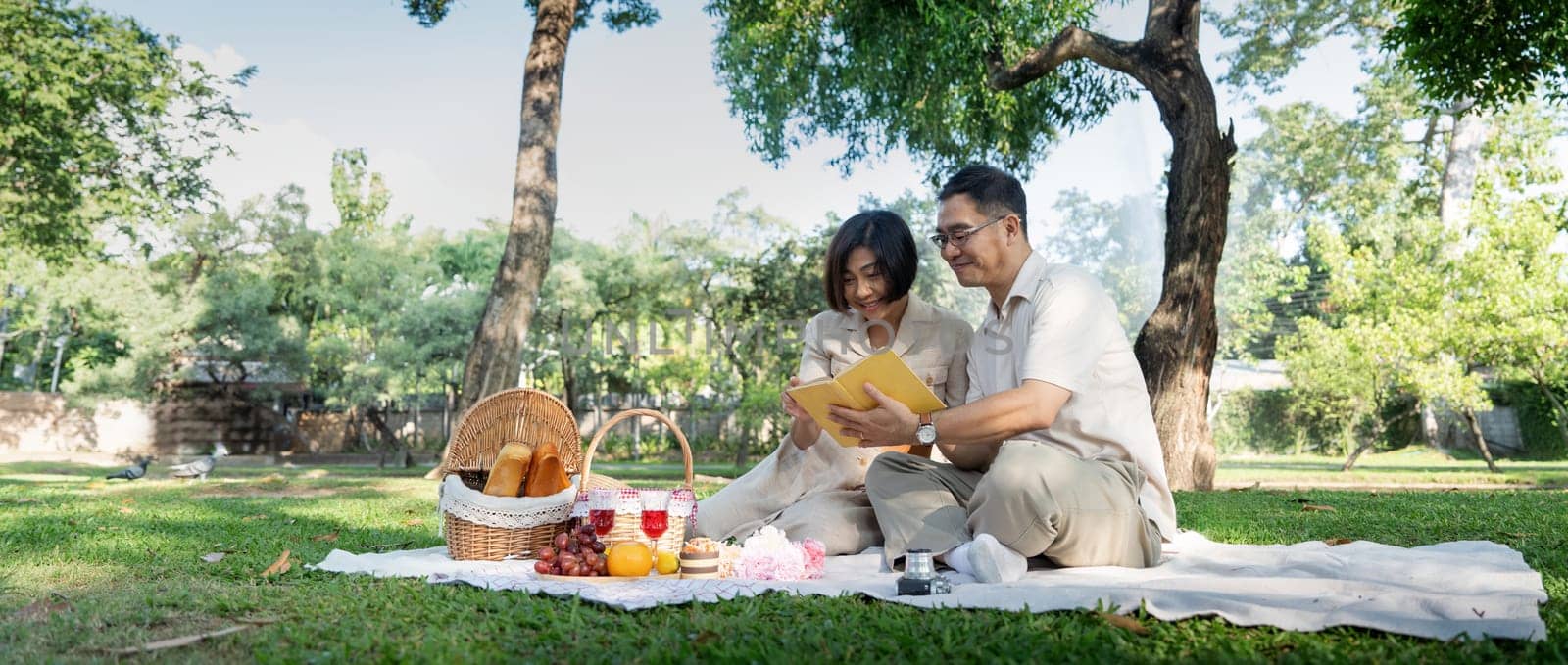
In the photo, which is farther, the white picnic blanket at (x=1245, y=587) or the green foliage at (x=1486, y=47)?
the green foliage at (x=1486, y=47)

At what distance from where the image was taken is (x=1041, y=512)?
3.10 m

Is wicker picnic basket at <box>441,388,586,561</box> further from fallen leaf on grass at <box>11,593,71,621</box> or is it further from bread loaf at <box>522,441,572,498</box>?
fallen leaf on grass at <box>11,593,71,621</box>

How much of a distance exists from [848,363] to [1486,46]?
20.3 feet

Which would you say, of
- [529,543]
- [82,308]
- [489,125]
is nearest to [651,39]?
[489,125]

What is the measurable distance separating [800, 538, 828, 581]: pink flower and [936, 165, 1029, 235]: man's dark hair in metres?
1.27

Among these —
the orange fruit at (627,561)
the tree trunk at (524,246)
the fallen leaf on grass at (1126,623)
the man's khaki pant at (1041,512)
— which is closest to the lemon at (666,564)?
the orange fruit at (627,561)

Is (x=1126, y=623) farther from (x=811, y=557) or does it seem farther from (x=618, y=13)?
(x=618, y=13)

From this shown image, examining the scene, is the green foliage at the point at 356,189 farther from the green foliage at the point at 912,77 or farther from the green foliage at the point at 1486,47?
the green foliage at the point at 1486,47

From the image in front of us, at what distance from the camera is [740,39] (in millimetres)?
11000

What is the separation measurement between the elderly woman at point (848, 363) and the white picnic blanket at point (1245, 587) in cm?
28

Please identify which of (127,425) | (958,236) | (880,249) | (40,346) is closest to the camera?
(958,236)

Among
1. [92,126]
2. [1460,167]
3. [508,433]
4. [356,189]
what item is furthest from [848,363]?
[356,189]

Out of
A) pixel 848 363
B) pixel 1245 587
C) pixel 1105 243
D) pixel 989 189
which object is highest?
pixel 1105 243

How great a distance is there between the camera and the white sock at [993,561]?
3.09 metres
